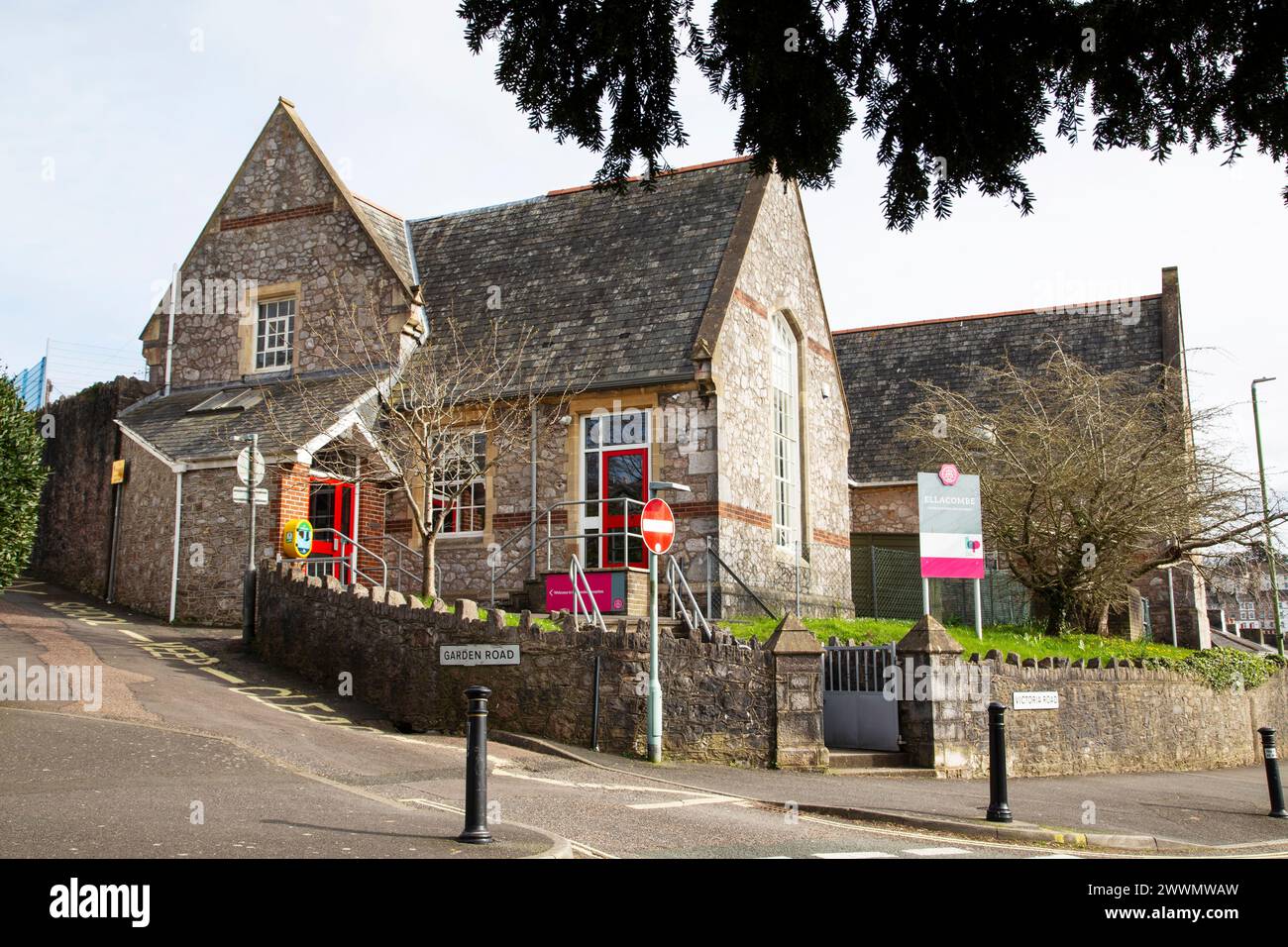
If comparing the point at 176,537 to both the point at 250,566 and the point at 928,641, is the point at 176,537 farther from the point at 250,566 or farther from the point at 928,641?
the point at 928,641

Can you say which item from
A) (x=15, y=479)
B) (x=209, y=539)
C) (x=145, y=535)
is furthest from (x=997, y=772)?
(x=145, y=535)

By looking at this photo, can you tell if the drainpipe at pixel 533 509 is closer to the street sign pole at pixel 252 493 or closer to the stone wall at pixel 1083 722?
the street sign pole at pixel 252 493

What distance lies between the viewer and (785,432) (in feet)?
77.2

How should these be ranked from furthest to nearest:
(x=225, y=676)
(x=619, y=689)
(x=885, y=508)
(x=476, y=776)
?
(x=885, y=508) < (x=225, y=676) < (x=619, y=689) < (x=476, y=776)

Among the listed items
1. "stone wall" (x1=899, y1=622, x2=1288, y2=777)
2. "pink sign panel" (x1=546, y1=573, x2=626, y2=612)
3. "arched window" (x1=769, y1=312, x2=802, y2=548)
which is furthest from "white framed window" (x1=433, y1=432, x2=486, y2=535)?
"stone wall" (x1=899, y1=622, x2=1288, y2=777)

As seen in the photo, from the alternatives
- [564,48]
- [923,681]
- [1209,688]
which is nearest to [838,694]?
[923,681]

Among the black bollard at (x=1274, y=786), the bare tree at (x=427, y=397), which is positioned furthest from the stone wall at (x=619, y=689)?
the black bollard at (x=1274, y=786)

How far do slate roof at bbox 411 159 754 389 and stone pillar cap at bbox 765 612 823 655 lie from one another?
6694mm

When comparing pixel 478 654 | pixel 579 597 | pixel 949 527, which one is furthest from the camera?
pixel 949 527

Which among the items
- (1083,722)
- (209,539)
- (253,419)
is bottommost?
(1083,722)

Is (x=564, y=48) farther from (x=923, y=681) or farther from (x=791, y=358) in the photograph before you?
(x=791, y=358)

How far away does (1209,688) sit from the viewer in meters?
21.2

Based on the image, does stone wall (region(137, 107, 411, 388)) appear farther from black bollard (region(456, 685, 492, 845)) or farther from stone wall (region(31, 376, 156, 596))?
black bollard (region(456, 685, 492, 845))

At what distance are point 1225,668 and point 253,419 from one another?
18547 mm
